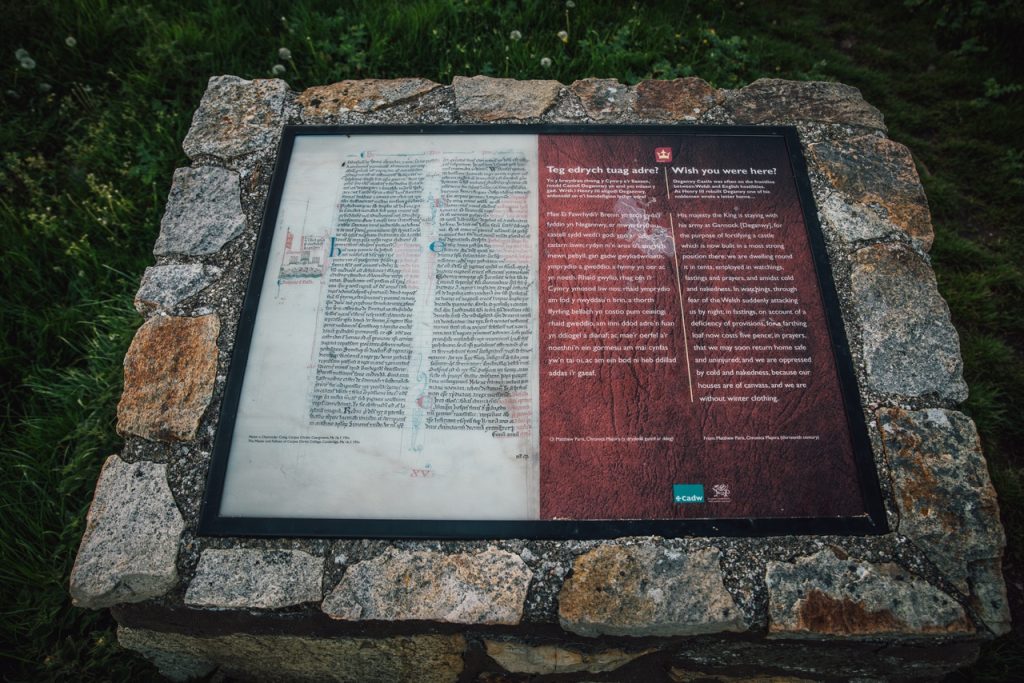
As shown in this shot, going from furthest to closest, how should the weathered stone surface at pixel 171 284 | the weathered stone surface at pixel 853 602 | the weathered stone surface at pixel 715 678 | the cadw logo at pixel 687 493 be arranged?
the weathered stone surface at pixel 171 284 < the weathered stone surface at pixel 715 678 < the cadw logo at pixel 687 493 < the weathered stone surface at pixel 853 602

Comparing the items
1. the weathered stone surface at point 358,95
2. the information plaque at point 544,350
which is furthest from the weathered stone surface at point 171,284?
the weathered stone surface at point 358,95

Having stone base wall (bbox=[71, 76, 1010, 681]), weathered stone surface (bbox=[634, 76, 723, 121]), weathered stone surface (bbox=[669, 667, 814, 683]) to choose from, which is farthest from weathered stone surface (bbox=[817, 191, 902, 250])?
weathered stone surface (bbox=[669, 667, 814, 683])

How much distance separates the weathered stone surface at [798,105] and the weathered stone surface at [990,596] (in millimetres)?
1826

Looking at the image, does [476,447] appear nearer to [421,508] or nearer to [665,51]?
[421,508]

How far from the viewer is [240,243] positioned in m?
2.26

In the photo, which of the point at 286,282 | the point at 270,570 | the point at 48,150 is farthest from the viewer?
the point at 48,150

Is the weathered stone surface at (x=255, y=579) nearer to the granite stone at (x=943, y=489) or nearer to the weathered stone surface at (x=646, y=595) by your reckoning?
the weathered stone surface at (x=646, y=595)

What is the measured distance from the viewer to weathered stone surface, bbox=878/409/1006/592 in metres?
1.76

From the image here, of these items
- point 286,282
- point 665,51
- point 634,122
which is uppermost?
point 665,51

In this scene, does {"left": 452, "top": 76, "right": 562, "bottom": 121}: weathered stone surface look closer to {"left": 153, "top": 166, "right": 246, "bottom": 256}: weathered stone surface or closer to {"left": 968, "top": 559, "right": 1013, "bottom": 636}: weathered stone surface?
{"left": 153, "top": 166, "right": 246, "bottom": 256}: weathered stone surface

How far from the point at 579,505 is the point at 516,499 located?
205 mm

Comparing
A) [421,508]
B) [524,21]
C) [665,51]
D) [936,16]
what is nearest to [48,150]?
[524,21]

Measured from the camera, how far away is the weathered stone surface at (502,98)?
2498 millimetres

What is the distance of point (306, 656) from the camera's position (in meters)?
1.95
